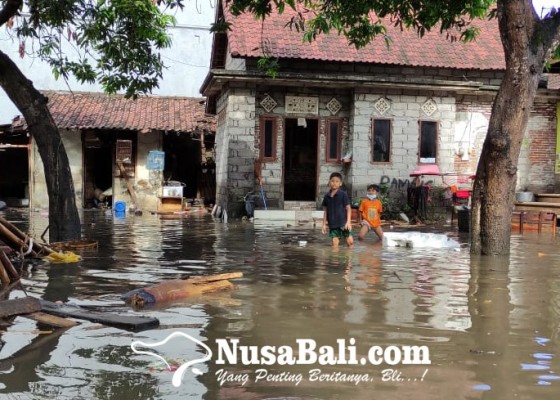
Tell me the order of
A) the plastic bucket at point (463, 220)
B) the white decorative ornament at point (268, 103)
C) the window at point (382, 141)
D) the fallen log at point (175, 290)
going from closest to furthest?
the fallen log at point (175, 290), the plastic bucket at point (463, 220), the white decorative ornament at point (268, 103), the window at point (382, 141)

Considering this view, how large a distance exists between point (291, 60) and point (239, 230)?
603 cm

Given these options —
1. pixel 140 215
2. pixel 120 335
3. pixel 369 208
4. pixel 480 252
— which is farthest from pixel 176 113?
pixel 120 335

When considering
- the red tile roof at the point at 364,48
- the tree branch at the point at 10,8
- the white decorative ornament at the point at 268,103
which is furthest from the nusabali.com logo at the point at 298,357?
the white decorative ornament at the point at 268,103

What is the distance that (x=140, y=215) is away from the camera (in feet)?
64.2

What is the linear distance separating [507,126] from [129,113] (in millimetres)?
16609

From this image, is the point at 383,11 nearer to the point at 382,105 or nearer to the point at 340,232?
the point at 340,232

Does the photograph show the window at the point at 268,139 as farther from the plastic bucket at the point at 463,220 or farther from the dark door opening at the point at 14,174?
the dark door opening at the point at 14,174

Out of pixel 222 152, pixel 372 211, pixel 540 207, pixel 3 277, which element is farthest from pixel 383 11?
pixel 222 152

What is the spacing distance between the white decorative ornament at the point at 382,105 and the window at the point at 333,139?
1245 millimetres

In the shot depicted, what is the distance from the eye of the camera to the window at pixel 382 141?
17797 millimetres

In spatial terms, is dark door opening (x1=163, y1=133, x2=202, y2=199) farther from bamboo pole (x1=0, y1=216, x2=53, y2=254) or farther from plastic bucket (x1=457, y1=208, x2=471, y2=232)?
bamboo pole (x1=0, y1=216, x2=53, y2=254)

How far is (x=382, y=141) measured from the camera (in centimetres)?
1788

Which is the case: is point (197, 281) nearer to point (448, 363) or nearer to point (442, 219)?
point (448, 363)

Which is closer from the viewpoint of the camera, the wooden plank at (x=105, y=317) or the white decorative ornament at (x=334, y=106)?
the wooden plank at (x=105, y=317)
